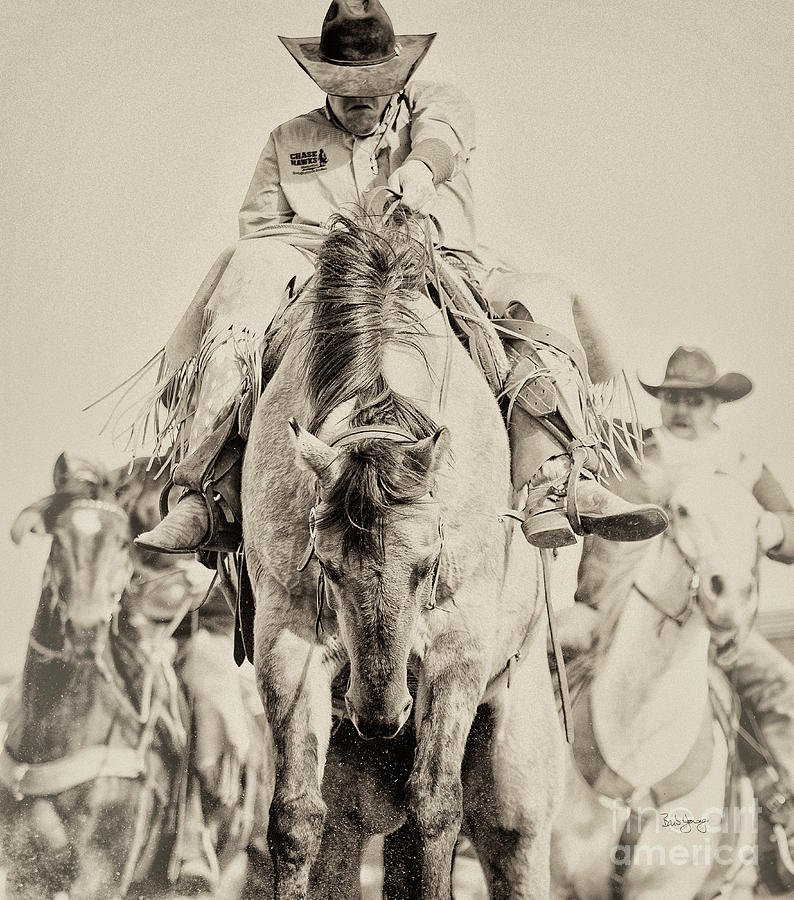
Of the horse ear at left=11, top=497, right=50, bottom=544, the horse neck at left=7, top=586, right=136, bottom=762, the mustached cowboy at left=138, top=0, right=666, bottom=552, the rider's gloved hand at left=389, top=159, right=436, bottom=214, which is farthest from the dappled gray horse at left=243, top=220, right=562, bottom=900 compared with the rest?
the horse ear at left=11, top=497, right=50, bottom=544

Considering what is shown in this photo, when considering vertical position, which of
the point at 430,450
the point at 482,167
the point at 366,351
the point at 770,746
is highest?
the point at 482,167

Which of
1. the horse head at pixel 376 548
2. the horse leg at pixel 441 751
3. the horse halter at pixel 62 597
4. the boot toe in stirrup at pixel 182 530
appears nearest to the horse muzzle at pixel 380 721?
the horse head at pixel 376 548

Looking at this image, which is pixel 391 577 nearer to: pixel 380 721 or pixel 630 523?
pixel 380 721

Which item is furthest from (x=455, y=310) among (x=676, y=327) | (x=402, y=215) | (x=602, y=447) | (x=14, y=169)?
(x=14, y=169)

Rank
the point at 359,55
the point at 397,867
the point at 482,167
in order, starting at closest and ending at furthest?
the point at 397,867 → the point at 359,55 → the point at 482,167

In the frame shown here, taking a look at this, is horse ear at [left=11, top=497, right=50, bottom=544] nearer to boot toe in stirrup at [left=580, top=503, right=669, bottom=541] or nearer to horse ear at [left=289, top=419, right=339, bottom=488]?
horse ear at [left=289, top=419, right=339, bottom=488]

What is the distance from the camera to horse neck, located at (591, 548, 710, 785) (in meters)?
3.24

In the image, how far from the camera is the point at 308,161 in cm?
324

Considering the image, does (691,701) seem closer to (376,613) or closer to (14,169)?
(376,613)

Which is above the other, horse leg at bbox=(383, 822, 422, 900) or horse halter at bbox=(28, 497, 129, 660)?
horse halter at bbox=(28, 497, 129, 660)
